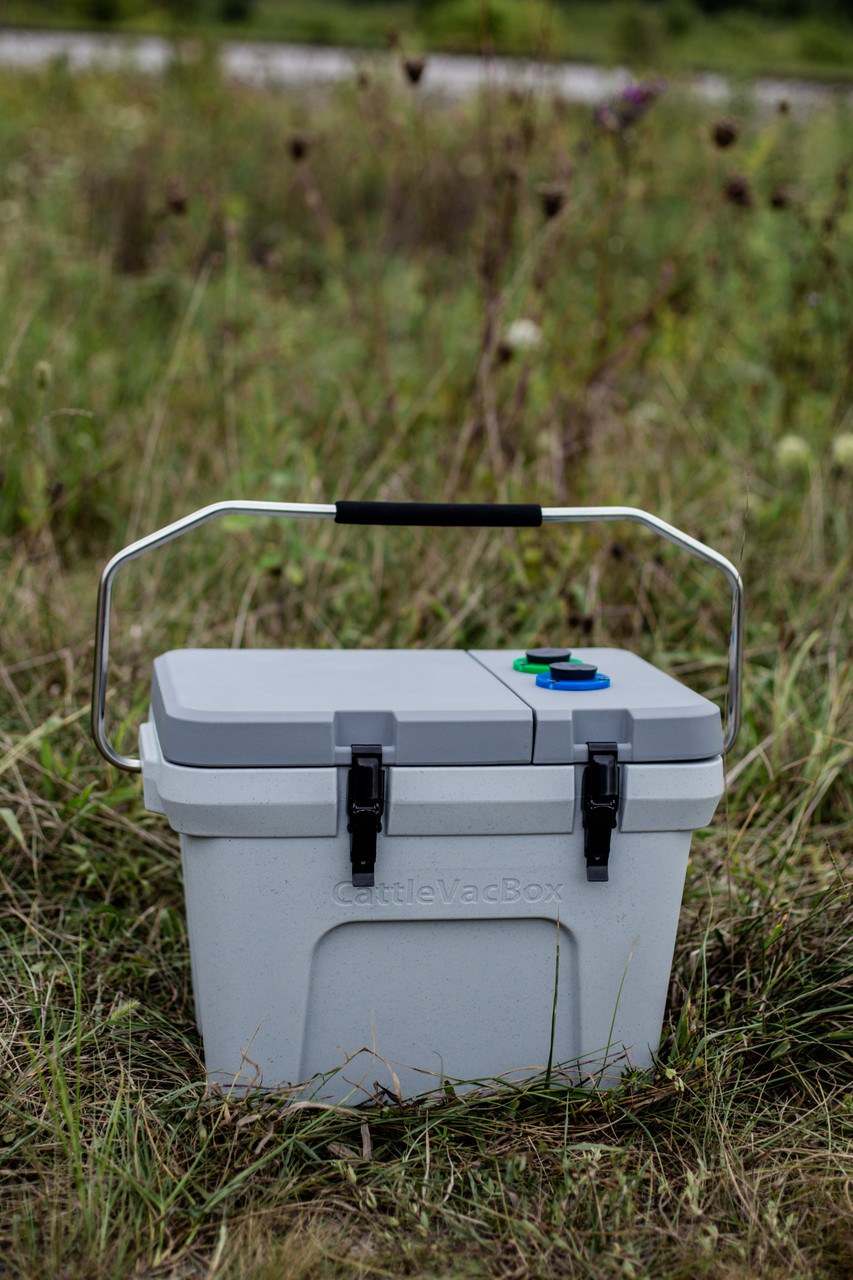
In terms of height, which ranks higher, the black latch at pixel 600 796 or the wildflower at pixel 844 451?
the wildflower at pixel 844 451

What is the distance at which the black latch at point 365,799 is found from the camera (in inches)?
42.9

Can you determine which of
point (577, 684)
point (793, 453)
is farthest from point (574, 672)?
point (793, 453)

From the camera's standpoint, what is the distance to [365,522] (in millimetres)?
1172

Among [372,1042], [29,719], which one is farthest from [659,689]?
[29,719]

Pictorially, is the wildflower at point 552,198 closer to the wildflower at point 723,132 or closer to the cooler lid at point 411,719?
the wildflower at point 723,132

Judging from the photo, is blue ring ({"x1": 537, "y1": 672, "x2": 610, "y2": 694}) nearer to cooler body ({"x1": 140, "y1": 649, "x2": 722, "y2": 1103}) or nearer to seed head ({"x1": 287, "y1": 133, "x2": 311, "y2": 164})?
cooler body ({"x1": 140, "y1": 649, "x2": 722, "y2": 1103})

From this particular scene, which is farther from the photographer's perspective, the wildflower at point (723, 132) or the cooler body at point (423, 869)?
the wildflower at point (723, 132)

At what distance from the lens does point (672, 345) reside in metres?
3.44

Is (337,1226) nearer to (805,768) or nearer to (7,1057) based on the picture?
(7,1057)

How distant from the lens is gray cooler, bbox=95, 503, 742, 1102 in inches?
43.1

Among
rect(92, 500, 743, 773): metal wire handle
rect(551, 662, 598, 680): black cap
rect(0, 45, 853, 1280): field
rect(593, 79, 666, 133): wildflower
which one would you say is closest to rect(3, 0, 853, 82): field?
rect(0, 45, 853, 1280): field

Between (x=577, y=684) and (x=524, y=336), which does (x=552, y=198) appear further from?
(x=577, y=684)

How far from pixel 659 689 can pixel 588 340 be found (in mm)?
2286

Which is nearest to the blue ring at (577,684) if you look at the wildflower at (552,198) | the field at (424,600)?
the field at (424,600)
